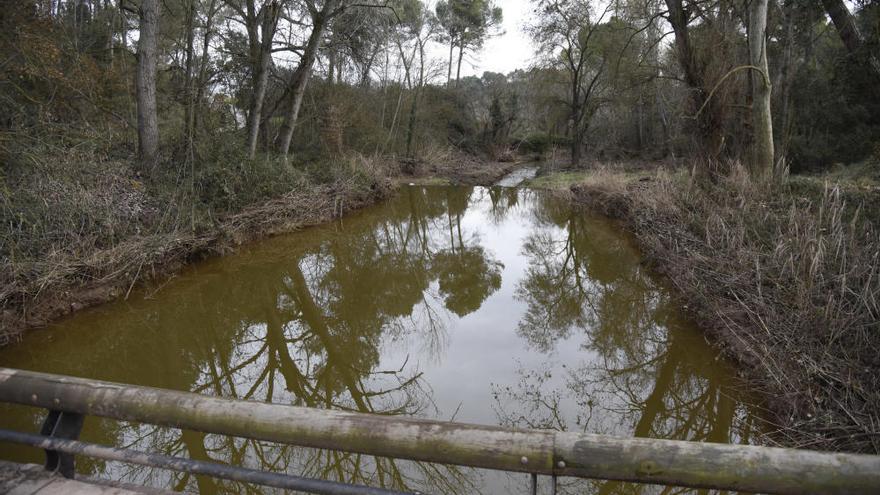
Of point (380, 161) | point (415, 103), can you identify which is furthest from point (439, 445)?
point (415, 103)

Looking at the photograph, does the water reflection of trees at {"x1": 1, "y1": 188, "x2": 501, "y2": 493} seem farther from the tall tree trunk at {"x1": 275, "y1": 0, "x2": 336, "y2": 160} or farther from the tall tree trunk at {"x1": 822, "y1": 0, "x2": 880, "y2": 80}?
the tall tree trunk at {"x1": 822, "y1": 0, "x2": 880, "y2": 80}

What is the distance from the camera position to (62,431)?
2035mm

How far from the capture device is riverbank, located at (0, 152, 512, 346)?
18.4ft

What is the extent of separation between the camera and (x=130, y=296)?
21.9 ft

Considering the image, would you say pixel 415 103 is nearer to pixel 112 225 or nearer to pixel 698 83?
pixel 698 83

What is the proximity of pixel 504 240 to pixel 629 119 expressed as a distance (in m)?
18.7

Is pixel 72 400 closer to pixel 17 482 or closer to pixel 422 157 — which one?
pixel 17 482

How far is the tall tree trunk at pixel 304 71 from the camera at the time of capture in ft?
38.4

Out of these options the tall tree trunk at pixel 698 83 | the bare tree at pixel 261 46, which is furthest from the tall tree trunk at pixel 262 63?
the tall tree trunk at pixel 698 83

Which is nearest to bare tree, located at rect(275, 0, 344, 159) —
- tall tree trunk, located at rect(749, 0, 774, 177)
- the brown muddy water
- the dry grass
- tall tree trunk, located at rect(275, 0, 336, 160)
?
tall tree trunk, located at rect(275, 0, 336, 160)

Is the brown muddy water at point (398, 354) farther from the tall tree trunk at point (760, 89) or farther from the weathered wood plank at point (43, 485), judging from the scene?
the tall tree trunk at point (760, 89)

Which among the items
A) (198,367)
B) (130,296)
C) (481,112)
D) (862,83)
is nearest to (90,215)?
(130,296)

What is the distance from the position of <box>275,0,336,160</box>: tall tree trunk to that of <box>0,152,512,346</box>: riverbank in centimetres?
174

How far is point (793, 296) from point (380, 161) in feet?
45.7
